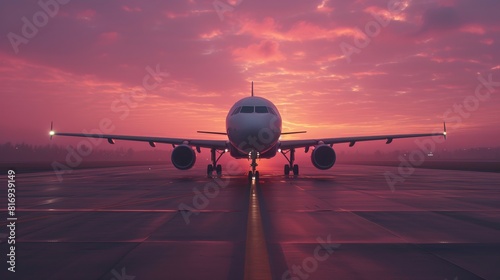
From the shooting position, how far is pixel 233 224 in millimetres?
9125

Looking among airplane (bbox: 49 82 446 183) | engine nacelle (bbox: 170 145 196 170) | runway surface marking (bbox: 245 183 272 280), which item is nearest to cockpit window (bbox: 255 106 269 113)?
airplane (bbox: 49 82 446 183)

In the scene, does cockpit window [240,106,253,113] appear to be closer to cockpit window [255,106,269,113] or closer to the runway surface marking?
cockpit window [255,106,269,113]

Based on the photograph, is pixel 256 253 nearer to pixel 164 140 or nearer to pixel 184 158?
pixel 184 158

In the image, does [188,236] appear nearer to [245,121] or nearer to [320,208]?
[320,208]

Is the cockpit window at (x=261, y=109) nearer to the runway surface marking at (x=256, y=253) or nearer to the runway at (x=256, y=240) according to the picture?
the runway at (x=256, y=240)

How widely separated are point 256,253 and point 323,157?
821 inches

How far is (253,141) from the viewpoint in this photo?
21594 millimetres

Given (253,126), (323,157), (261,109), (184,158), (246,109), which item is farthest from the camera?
(323,157)

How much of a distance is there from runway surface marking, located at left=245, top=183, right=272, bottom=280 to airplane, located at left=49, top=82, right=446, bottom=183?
11833 millimetres

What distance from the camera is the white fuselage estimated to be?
21.5 metres

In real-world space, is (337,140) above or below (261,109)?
below

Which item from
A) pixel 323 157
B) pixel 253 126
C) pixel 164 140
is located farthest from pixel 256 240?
pixel 164 140

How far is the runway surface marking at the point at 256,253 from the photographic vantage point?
535 cm

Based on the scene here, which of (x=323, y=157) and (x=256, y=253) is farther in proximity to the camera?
(x=323, y=157)
